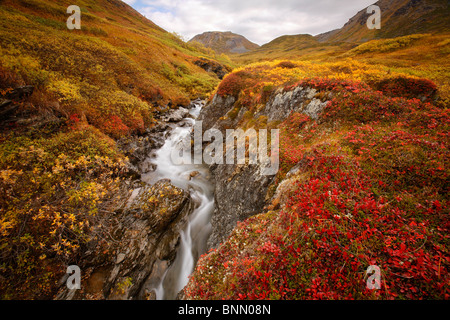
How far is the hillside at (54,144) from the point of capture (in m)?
7.26

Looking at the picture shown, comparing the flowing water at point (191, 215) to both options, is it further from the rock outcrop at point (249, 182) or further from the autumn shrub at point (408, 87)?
the autumn shrub at point (408, 87)

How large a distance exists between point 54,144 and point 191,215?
10.6 m

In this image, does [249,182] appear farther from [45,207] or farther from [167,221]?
[45,207]

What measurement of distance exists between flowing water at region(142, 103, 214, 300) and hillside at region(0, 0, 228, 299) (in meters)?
3.66

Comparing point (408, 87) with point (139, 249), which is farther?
point (408, 87)

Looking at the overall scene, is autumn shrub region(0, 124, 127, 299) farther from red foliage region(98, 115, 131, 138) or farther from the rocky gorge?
red foliage region(98, 115, 131, 138)

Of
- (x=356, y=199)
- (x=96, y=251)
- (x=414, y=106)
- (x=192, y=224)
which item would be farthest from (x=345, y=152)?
(x=96, y=251)

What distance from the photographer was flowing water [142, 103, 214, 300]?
10094 millimetres

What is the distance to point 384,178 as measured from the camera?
21.1 ft

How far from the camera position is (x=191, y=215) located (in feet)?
43.2

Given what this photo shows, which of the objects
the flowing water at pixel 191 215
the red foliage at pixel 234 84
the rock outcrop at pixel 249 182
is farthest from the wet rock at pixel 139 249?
the red foliage at pixel 234 84

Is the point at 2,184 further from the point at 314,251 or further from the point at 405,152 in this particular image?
the point at 405,152

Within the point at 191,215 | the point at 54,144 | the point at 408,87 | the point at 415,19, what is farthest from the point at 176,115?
the point at 415,19

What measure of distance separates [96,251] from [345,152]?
13874 mm
